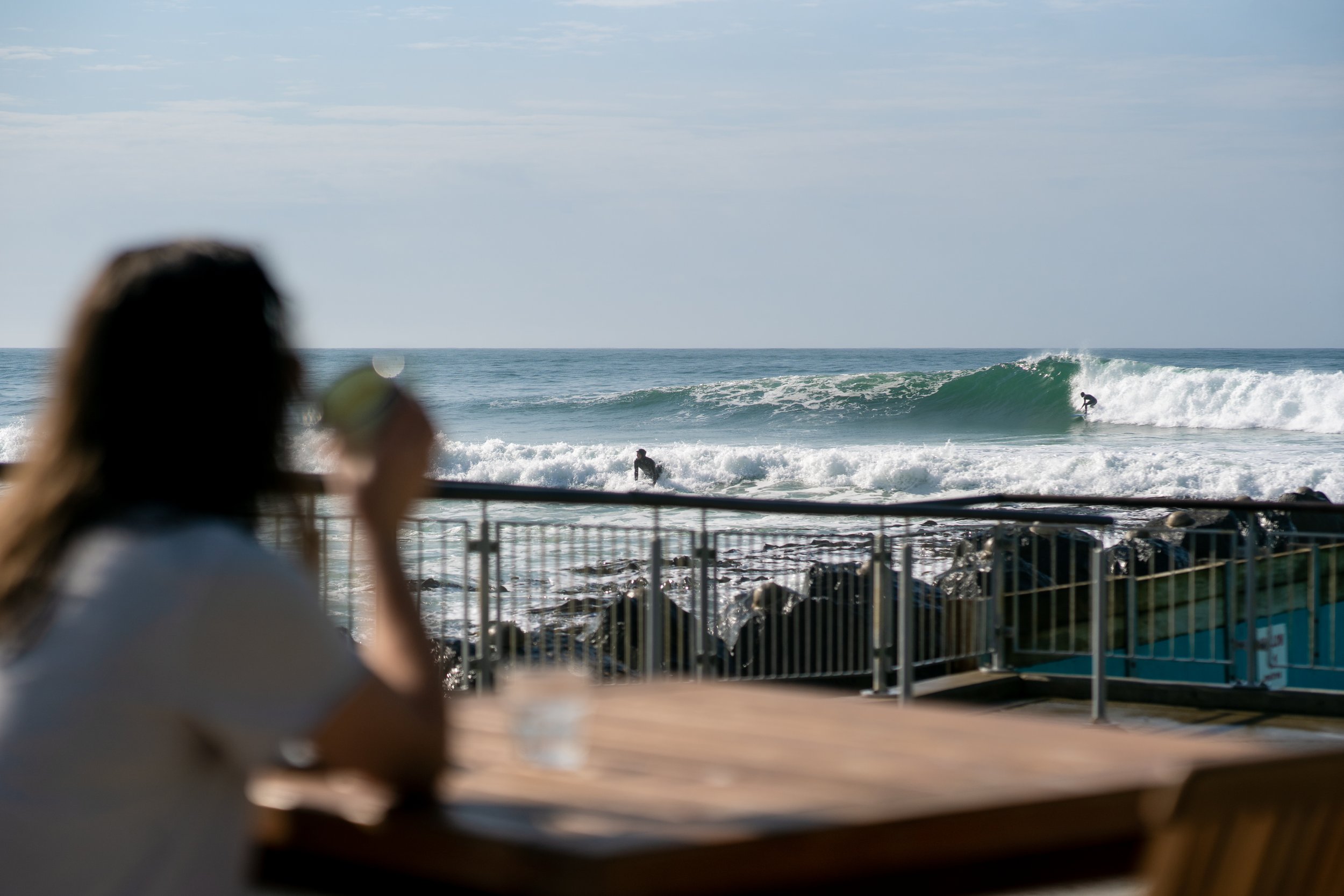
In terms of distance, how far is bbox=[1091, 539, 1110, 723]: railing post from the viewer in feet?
20.4

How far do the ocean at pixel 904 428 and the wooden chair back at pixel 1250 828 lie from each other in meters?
17.6

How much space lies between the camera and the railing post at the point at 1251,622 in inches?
259

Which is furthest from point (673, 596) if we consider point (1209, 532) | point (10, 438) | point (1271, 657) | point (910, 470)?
point (10, 438)

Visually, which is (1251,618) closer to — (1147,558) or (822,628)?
(822,628)

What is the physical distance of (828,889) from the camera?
1357mm

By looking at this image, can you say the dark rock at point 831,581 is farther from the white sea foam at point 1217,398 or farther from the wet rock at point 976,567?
the white sea foam at point 1217,398

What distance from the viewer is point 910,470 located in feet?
94.6

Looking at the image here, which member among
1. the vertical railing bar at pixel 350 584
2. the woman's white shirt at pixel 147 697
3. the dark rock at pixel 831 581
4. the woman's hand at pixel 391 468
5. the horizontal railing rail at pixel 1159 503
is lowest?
the dark rock at pixel 831 581

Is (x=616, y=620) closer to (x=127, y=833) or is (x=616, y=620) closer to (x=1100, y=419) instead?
(x=127, y=833)

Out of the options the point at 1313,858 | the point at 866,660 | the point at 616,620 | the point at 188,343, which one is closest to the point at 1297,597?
the point at 866,660

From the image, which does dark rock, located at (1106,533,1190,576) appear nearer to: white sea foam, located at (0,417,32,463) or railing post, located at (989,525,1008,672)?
railing post, located at (989,525,1008,672)

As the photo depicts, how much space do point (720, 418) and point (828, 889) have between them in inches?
1508

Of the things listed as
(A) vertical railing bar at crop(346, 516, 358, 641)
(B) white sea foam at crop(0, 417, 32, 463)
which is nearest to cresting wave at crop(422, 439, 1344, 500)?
Answer: (B) white sea foam at crop(0, 417, 32, 463)

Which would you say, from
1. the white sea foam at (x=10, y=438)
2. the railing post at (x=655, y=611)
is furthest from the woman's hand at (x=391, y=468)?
the white sea foam at (x=10, y=438)
